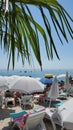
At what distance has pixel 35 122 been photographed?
6656mm

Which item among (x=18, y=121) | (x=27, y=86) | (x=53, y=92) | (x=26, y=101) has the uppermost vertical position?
(x=27, y=86)

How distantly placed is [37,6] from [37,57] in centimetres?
24

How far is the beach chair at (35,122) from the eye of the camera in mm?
6441

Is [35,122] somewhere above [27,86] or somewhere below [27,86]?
below

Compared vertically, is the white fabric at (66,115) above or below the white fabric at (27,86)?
below

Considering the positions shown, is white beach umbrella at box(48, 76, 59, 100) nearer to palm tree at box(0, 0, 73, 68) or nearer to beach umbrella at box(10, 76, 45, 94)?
beach umbrella at box(10, 76, 45, 94)

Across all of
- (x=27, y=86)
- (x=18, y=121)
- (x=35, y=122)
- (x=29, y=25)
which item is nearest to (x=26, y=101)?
(x=27, y=86)

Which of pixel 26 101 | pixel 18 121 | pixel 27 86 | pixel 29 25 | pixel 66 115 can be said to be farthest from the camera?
pixel 27 86

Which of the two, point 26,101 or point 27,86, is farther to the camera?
point 27,86

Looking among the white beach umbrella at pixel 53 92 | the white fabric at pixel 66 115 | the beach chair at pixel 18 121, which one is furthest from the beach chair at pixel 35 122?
the white beach umbrella at pixel 53 92

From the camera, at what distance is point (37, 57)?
107cm

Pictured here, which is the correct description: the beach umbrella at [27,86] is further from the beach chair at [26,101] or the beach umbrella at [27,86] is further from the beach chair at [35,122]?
the beach chair at [35,122]

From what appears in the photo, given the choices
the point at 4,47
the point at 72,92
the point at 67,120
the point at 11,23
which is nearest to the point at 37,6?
the point at 11,23

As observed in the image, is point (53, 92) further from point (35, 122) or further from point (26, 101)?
point (35, 122)
